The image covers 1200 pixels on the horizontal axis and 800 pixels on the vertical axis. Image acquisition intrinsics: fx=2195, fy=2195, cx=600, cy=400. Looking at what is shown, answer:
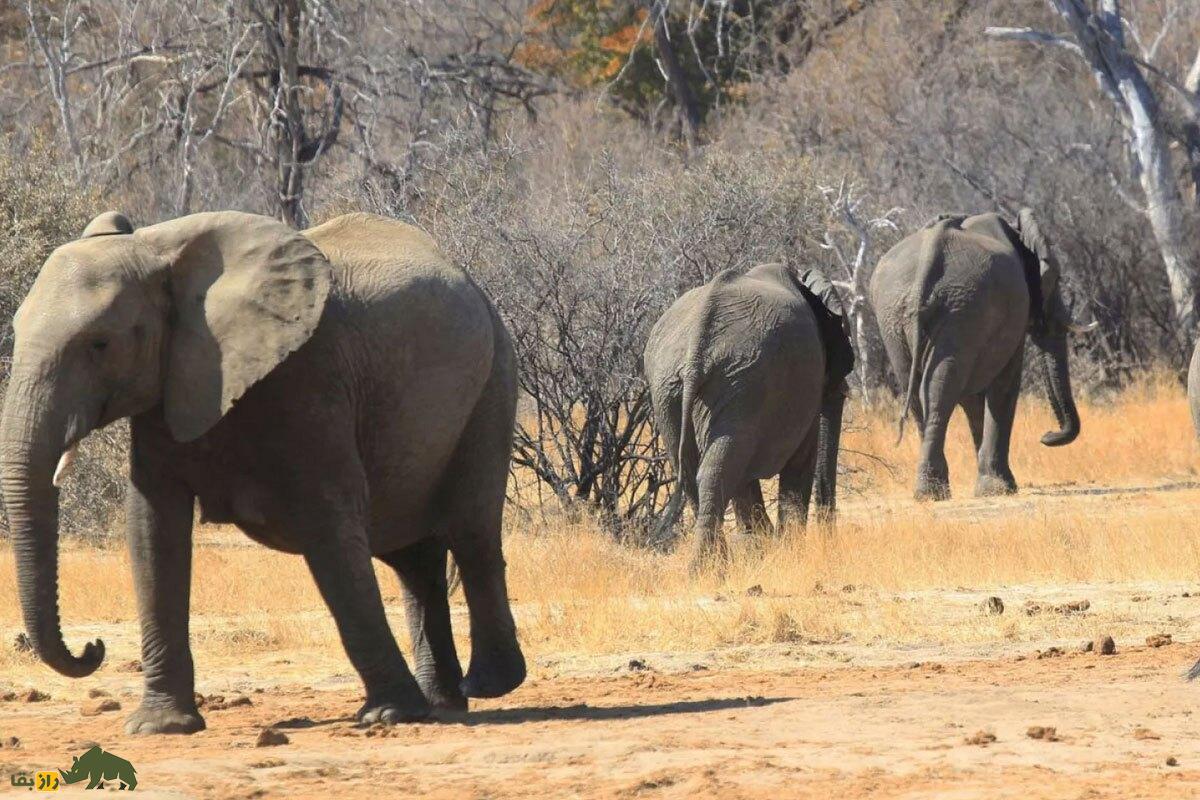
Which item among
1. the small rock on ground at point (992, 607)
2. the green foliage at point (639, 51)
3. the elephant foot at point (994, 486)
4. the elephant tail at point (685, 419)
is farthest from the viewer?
the green foliage at point (639, 51)

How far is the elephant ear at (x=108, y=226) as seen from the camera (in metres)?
7.26

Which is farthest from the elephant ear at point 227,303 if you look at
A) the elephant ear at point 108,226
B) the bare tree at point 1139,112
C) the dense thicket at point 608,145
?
the bare tree at point 1139,112

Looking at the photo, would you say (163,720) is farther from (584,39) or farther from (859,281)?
(584,39)

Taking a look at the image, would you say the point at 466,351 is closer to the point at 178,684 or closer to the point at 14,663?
the point at 178,684

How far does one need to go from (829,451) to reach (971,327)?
3.34m

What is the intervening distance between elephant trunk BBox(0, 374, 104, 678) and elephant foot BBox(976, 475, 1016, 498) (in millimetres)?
11107

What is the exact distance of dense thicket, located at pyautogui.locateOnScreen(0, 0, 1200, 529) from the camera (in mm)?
14273

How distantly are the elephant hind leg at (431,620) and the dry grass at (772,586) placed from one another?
1.39 m

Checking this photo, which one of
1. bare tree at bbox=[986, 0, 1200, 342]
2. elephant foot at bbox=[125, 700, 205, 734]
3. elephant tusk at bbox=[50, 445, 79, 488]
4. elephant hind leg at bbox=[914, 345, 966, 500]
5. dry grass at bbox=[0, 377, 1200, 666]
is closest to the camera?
elephant tusk at bbox=[50, 445, 79, 488]

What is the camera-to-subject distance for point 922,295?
16484 millimetres

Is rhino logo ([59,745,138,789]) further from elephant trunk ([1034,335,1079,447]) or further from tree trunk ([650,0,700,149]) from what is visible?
tree trunk ([650,0,700,149])

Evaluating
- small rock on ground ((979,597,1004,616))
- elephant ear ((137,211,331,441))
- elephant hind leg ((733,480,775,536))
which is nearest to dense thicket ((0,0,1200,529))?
elephant hind leg ((733,480,775,536))

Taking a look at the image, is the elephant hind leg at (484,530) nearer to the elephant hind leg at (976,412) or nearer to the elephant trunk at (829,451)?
the elephant trunk at (829,451)

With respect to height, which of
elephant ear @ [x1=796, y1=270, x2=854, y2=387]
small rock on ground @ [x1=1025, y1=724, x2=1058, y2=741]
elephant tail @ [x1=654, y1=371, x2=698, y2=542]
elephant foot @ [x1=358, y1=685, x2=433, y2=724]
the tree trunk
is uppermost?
the tree trunk
